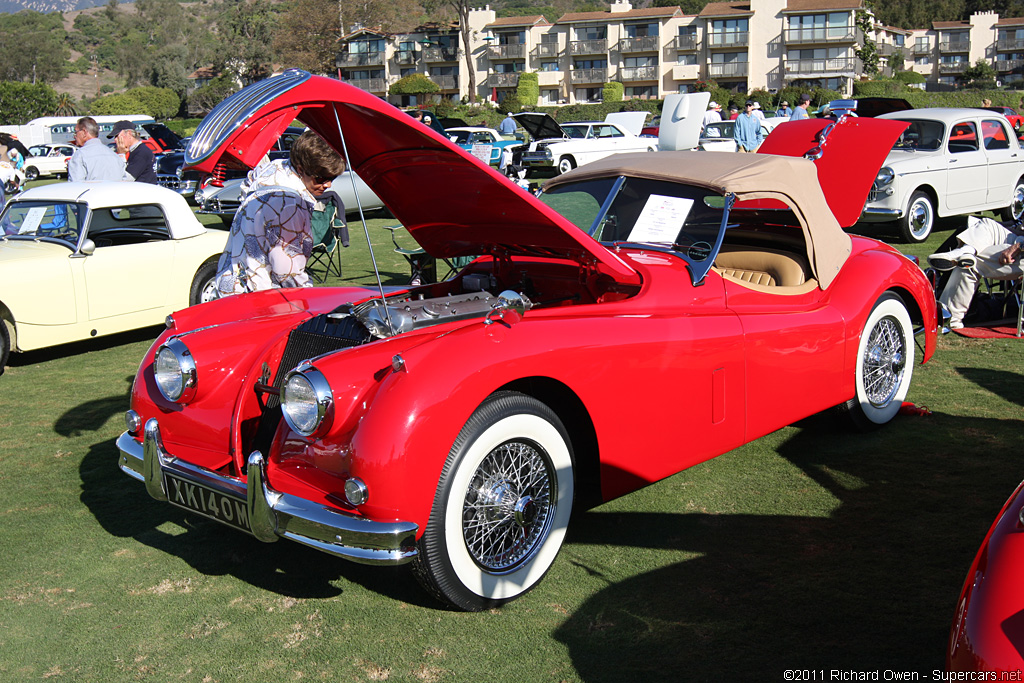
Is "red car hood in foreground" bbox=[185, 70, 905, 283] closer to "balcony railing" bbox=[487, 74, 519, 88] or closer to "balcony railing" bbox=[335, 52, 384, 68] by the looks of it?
"balcony railing" bbox=[487, 74, 519, 88]

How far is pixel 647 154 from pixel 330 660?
3083 mm

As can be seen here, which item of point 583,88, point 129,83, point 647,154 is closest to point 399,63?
point 583,88

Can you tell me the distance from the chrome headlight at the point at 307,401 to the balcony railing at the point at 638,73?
226 feet

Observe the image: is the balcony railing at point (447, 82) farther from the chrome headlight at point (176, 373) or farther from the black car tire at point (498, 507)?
the black car tire at point (498, 507)

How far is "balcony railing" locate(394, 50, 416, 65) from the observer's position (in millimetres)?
72188

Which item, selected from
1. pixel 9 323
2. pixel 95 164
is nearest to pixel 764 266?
pixel 9 323

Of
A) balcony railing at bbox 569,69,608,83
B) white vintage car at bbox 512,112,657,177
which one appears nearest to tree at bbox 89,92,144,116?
balcony railing at bbox 569,69,608,83

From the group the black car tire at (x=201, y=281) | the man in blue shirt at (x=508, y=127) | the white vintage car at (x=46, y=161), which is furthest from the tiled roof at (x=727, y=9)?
the black car tire at (x=201, y=281)

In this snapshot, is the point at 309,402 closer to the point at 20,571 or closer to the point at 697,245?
the point at 20,571

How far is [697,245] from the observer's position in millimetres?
4094

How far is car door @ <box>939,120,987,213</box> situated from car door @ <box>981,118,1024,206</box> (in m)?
0.16

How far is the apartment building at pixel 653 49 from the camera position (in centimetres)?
6419

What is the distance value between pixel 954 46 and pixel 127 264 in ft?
294

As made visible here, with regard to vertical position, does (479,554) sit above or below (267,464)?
below
